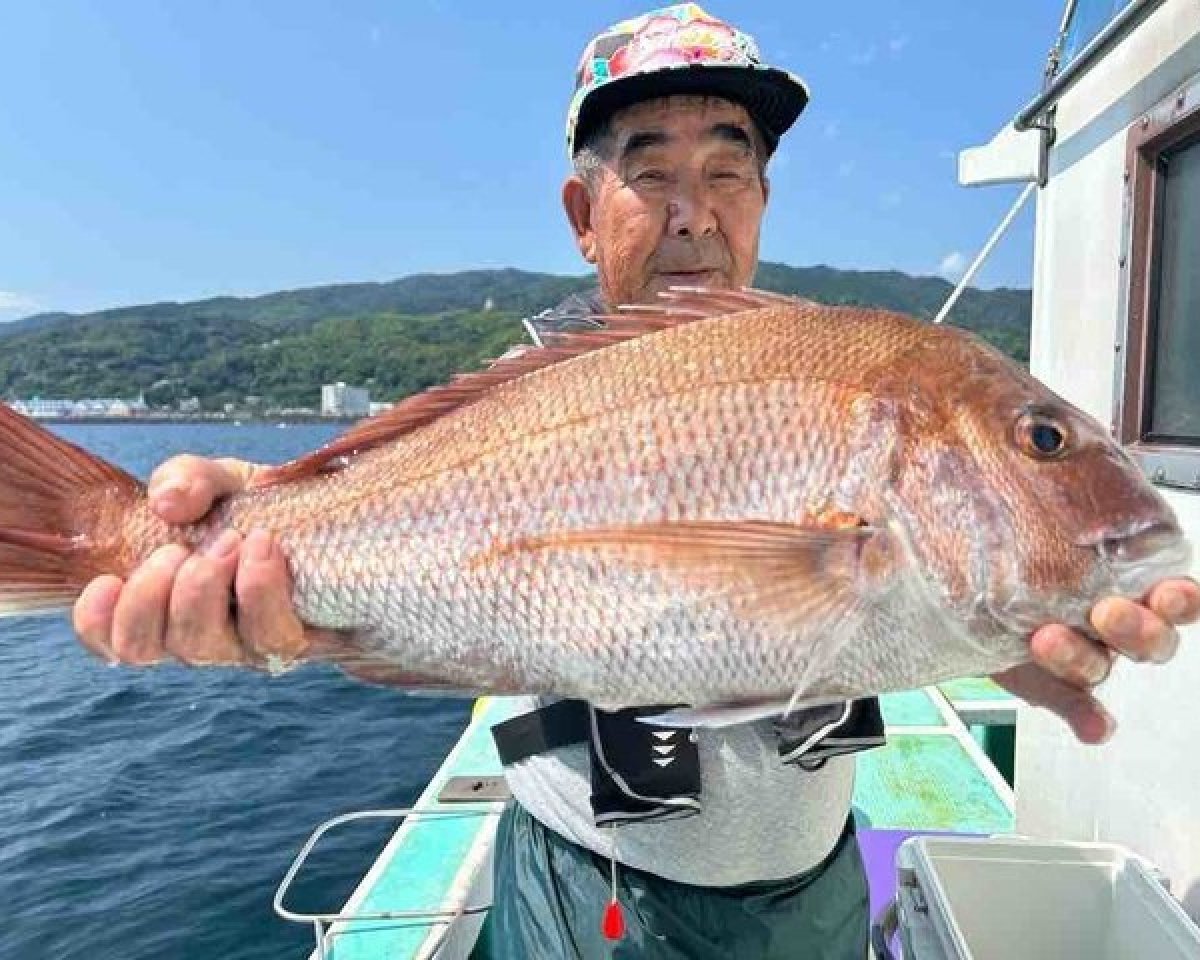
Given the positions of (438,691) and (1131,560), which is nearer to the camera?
(1131,560)

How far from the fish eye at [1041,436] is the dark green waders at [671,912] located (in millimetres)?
1172

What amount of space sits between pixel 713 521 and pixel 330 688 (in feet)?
49.7

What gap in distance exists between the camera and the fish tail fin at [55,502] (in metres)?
1.94

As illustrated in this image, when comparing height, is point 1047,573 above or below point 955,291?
below

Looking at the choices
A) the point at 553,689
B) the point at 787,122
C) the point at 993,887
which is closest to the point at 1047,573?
the point at 553,689

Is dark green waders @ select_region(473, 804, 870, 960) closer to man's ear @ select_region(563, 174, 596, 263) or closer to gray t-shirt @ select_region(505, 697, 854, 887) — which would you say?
gray t-shirt @ select_region(505, 697, 854, 887)

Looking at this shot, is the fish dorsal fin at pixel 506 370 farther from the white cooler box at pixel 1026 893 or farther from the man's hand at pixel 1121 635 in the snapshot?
the white cooler box at pixel 1026 893

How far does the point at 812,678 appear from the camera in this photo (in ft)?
5.34

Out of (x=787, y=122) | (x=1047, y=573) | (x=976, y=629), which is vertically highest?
(x=787, y=122)

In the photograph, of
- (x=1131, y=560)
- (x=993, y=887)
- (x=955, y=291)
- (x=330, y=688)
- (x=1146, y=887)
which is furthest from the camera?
(x=330, y=688)

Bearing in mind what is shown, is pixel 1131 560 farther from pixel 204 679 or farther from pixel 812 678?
pixel 204 679

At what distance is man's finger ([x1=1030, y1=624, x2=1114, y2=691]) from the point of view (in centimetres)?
156

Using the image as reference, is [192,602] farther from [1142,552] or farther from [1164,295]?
[1164,295]

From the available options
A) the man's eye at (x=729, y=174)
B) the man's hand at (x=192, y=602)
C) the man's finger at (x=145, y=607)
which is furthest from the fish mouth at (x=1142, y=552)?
the man's finger at (x=145, y=607)
